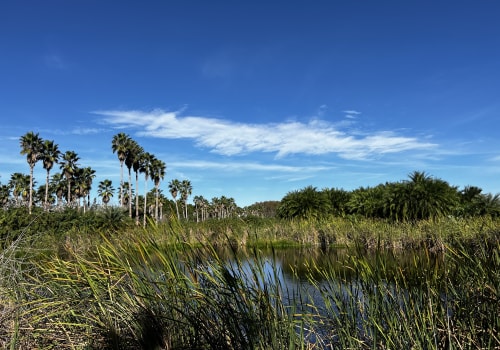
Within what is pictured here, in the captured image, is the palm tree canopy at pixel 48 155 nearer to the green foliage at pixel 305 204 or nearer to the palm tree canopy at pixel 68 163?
the palm tree canopy at pixel 68 163

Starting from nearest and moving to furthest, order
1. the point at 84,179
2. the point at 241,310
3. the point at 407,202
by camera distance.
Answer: the point at 241,310, the point at 407,202, the point at 84,179

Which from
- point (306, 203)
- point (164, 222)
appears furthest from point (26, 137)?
point (164, 222)

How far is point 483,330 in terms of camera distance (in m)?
2.93

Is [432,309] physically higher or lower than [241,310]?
lower

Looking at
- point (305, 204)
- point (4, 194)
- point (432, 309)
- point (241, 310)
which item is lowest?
point (432, 309)

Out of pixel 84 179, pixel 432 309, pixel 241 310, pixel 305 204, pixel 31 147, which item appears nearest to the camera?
pixel 241 310

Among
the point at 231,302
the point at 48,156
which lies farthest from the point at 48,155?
the point at 231,302

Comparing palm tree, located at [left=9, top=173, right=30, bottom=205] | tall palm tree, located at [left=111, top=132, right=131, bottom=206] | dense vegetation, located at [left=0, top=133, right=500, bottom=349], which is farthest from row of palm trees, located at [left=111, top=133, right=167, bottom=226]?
dense vegetation, located at [left=0, top=133, right=500, bottom=349]

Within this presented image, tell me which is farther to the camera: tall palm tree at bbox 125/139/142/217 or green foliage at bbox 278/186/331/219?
tall palm tree at bbox 125/139/142/217

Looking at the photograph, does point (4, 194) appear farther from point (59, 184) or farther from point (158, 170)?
point (158, 170)

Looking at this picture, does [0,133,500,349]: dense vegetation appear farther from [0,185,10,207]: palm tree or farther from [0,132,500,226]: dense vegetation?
[0,185,10,207]: palm tree

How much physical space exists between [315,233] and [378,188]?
16817 millimetres

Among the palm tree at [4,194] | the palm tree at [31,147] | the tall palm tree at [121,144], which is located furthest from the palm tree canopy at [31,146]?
the palm tree at [4,194]

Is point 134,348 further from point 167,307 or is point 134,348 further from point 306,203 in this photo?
point 306,203
